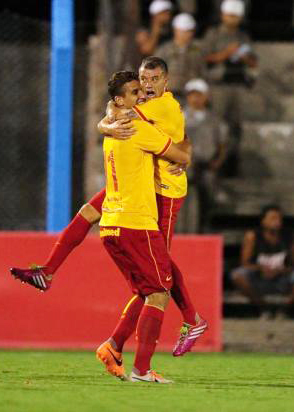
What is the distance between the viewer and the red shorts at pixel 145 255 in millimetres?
7719

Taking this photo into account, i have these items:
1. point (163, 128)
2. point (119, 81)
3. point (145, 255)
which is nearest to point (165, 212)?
point (145, 255)

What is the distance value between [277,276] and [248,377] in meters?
4.75

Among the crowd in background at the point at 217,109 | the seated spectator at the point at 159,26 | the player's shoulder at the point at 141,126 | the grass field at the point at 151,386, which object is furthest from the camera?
the seated spectator at the point at 159,26

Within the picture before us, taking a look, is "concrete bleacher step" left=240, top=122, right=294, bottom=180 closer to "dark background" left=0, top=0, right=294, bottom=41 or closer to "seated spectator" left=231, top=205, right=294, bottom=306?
"seated spectator" left=231, top=205, right=294, bottom=306

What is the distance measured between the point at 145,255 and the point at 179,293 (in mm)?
727

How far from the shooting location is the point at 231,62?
14.8 meters

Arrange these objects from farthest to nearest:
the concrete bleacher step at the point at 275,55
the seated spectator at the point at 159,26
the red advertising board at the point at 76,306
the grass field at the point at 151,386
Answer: the concrete bleacher step at the point at 275,55, the seated spectator at the point at 159,26, the red advertising board at the point at 76,306, the grass field at the point at 151,386

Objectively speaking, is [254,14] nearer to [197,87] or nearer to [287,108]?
[287,108]

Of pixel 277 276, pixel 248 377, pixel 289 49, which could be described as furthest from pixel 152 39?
pixel 248 377

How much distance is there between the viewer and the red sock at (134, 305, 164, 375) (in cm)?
768

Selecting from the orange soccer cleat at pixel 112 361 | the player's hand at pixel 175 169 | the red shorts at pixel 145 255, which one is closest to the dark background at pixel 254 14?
the player's hand at pixel 175 169

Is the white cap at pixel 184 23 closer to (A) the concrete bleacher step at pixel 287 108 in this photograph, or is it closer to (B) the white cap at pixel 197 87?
(B) the white cap at pixel 197 87

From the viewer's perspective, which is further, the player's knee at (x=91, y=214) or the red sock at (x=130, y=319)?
the player's knee at (x=91, y=214)

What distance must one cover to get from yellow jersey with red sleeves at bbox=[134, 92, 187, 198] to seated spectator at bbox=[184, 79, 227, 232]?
566 cm
